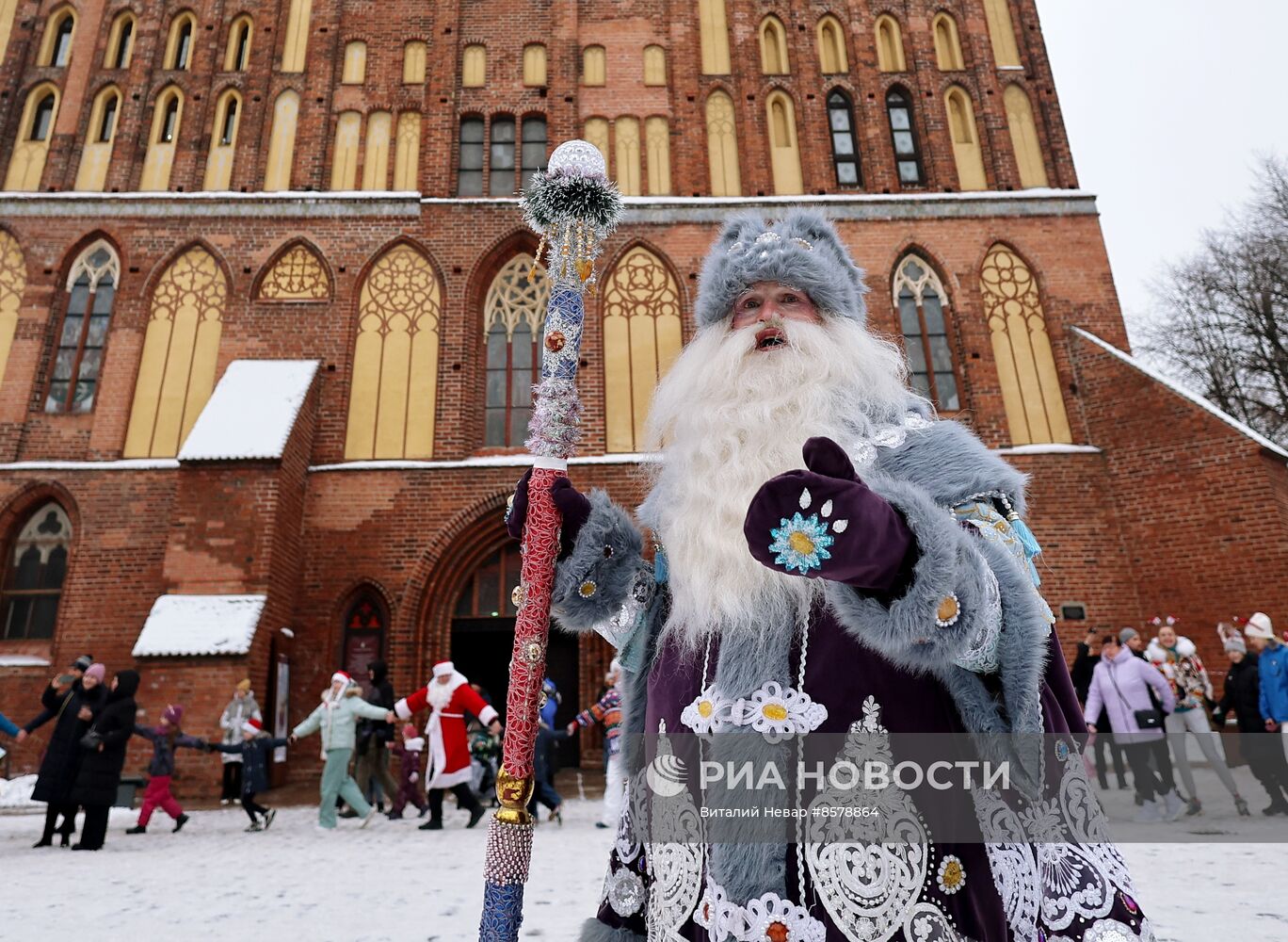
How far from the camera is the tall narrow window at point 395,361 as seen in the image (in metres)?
10.3

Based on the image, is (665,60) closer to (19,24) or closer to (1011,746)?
(19,24)

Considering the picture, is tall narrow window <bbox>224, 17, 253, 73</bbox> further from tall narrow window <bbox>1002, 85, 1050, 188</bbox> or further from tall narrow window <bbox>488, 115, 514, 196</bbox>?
tall narrow window <bbox>1002, 85, 1050, 188</bbox>

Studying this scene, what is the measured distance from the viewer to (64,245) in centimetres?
1087

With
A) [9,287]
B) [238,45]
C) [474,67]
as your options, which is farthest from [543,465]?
[238,45]

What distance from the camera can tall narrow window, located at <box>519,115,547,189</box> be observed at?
11703 millimetres

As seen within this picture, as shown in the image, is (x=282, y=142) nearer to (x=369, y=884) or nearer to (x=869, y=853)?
(x=369, y=884)

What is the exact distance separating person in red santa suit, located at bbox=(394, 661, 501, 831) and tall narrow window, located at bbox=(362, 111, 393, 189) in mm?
8071

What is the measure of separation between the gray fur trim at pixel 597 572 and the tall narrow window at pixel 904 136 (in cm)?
1179

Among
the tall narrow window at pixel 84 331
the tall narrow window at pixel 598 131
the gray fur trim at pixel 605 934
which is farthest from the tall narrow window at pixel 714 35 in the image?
the gray fur trim at pixel 605 934

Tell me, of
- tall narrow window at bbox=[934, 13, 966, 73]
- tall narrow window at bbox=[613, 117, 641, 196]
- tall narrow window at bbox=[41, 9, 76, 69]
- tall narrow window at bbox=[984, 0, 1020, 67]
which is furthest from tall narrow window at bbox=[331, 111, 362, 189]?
tall narrow window at bbox=[984, 0, 1020, 67]

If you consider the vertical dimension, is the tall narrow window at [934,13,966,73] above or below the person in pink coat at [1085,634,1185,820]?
above

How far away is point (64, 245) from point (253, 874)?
10.2 meters

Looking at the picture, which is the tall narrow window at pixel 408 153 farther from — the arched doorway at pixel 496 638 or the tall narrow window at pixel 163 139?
the arched doorway at pixel 496 638

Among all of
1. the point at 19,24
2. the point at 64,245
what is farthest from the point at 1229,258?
the point at 19,24
